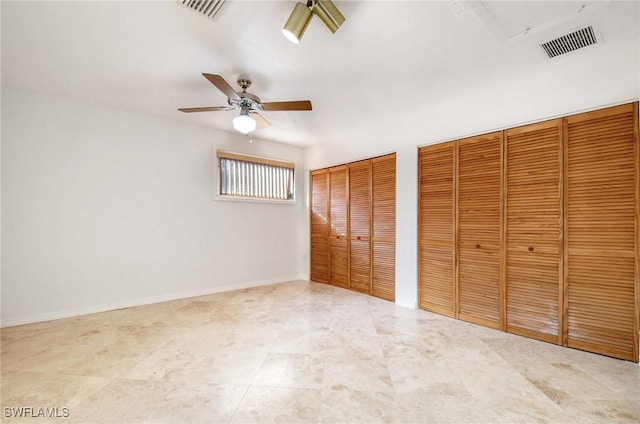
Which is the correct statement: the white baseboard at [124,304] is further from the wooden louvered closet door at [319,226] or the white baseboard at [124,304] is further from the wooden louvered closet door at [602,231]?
the wooden louvered closet door at [602,231]

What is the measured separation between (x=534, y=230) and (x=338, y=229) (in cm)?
268

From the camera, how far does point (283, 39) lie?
2.13 meters

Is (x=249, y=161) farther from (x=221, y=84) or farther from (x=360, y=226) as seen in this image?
(x=221, y=84)

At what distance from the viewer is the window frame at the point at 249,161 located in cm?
441

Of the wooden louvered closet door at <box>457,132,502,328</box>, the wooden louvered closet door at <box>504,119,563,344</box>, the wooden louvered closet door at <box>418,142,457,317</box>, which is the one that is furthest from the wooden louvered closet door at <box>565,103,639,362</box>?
the wooden louvered closet door at <box>418,142,457,317</box>

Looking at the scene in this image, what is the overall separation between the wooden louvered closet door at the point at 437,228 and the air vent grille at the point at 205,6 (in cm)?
269

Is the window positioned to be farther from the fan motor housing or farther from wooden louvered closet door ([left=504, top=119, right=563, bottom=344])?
wooden louvered closet door ([left=504, top=119, right=563, bottom=344])

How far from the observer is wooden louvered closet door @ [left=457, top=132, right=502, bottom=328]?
9.63ft

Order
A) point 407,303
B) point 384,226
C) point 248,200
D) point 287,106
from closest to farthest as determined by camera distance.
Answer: point 287,106 → point 407,303 → point 384,226 → point 248,200

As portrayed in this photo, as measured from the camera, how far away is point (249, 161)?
4.74 metres

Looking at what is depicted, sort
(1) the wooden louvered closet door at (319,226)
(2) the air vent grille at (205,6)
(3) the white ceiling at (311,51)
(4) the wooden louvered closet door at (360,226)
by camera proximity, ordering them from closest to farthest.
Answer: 1. (2) the air vent grille at (205,6)
2. (3) the white ceiling at (311,51)
3. (4) the wooden louvered closet door at (360,226)
4. (1) the wooden louvered closet door at (319,226)

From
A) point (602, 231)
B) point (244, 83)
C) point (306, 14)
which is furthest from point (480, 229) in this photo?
point (244, 83)

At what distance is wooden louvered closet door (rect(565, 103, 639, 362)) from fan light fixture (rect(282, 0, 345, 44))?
2336mm

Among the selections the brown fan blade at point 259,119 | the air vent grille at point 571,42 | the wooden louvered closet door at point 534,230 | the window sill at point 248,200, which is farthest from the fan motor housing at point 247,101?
the wooden louvered closet door at point 534,230
